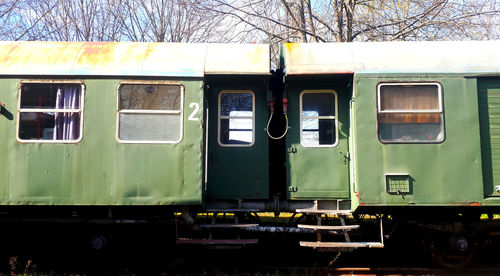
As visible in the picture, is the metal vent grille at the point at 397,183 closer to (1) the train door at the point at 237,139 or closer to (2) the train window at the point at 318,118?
(2) the train window at the point at 318,118

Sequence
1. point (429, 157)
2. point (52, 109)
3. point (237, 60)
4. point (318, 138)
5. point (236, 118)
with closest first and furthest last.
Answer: point (429, 157) → point (52, 109) → point (237, 60) → point (318, 138) → point (236, 118)

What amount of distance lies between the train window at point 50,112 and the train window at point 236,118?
7.26 feet

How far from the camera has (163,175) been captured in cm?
561

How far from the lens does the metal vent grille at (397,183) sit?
556cm

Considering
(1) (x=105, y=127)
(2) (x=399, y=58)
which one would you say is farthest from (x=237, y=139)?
(2) (x=399, y=58)

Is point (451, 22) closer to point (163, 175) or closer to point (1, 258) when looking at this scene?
point (163, 175)

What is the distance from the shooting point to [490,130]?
5648 mm

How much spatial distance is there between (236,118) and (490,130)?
393 cm

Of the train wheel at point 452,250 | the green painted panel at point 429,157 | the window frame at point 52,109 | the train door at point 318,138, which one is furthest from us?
the train door at point 318,138

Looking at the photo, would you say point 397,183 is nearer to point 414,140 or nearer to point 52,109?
point 414,140

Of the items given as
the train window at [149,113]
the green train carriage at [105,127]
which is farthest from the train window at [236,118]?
the train window at [149,113]

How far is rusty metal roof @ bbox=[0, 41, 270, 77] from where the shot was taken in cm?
578

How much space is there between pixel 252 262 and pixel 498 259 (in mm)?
4463

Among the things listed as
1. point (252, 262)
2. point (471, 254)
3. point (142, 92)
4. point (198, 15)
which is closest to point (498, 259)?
point (471, 254)
